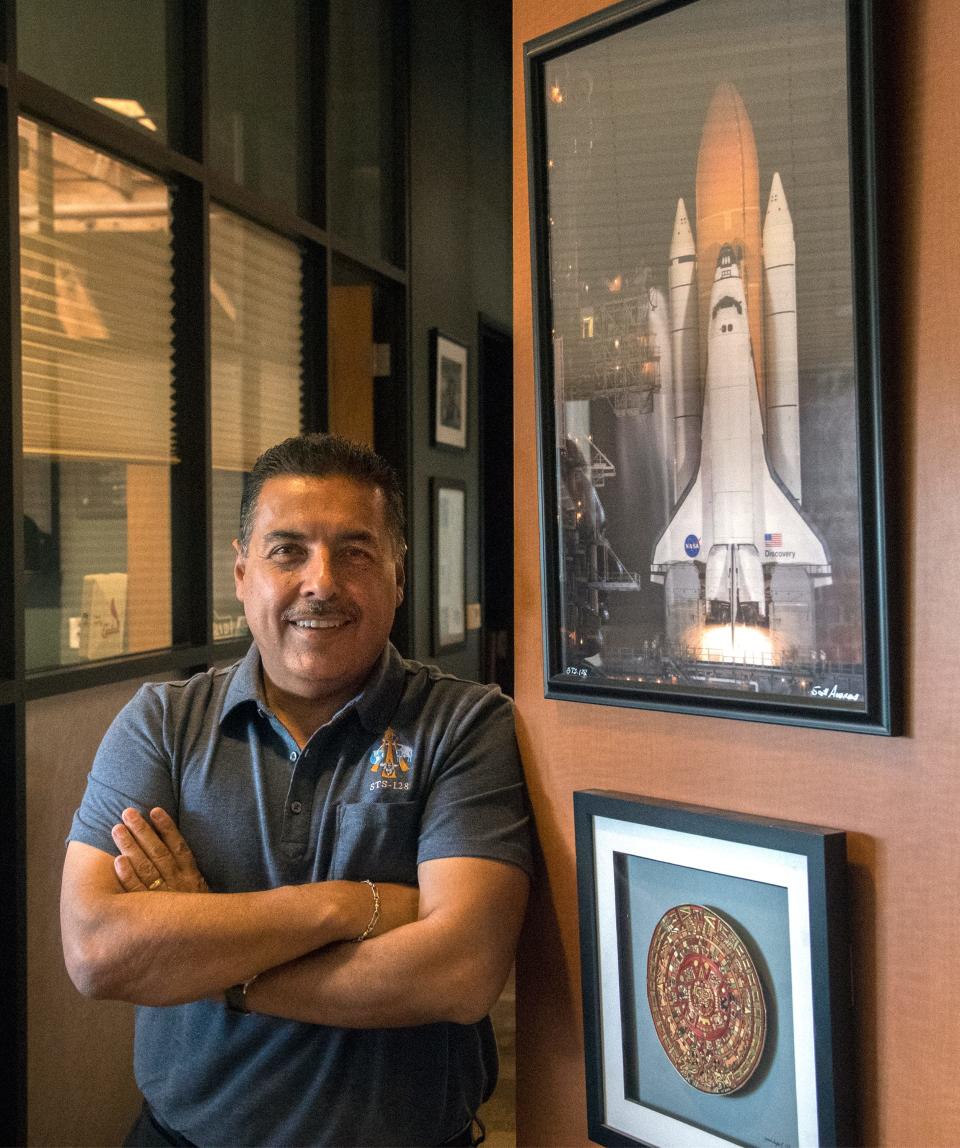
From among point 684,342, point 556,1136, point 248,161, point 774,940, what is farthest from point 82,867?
point 248,161

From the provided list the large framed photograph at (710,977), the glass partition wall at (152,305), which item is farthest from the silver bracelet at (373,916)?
the glass partition wall at (152,305)

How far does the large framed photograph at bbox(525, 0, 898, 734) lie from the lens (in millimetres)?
1012

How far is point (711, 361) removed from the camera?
43.9 inches

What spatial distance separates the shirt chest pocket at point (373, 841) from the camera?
1417 mm

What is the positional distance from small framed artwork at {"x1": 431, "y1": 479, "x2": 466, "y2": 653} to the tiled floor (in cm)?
134

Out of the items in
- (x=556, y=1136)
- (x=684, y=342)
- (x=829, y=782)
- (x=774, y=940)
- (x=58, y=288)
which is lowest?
(x=556, y=1136)

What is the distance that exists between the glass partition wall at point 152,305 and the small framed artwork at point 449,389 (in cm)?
40

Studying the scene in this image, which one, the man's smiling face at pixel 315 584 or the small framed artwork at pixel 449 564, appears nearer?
the man's smiling face at pixel 315 584

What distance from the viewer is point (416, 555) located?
4.06 m

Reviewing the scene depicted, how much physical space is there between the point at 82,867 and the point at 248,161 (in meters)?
2.32

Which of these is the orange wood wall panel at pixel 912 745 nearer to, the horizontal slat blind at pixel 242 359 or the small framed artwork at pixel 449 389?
the horizontal slat blind at pixel 242 359

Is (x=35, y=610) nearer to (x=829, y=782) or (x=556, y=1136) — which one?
(x=556, y=1136)

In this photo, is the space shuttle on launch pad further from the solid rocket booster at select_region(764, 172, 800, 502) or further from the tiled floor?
the tiled floor

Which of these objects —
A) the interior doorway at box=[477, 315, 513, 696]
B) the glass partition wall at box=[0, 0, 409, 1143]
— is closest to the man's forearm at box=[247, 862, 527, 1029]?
the glass partition wall at box=[0, 0, 409, 1143]
